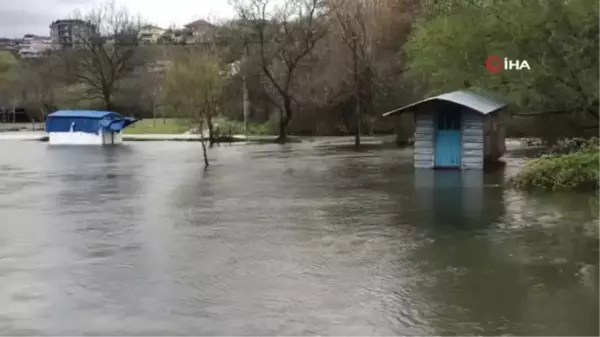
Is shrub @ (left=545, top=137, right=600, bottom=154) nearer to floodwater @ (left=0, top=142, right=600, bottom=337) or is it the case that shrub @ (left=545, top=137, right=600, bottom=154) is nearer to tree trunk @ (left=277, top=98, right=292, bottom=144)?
floodwater @ (left=0, top=142, right=600, bottom=337)

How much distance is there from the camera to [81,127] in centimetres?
4016

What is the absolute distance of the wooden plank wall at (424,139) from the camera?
20.5m

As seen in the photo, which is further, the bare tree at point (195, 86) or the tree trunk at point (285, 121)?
the tree trunk at point (285, 121)

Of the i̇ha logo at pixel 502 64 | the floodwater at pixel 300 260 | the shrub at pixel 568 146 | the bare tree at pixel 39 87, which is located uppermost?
the bare tree at pixel 39 87

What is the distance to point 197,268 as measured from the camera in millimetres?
8844

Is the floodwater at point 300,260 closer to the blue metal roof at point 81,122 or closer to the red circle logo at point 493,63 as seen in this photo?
the red circle logo at point 493,63

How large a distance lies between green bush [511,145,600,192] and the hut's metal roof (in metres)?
3.37

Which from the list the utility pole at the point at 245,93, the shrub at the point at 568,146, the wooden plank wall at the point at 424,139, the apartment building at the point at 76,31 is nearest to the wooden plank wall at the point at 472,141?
the wooden plank wall at the point at 424,139

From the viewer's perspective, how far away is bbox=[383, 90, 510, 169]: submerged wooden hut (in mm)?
19969

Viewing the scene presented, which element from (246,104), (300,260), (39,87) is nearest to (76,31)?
(39,87)

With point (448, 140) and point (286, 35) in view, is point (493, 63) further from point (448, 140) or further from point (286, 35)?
point (286, 35)

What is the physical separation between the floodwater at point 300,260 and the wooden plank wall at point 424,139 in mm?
2904

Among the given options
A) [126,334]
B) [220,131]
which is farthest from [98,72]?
[126,334]

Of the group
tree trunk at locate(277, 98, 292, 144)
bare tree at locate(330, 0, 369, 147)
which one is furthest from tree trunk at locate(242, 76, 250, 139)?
bare tree at locate(330, 0, 369, 147)
